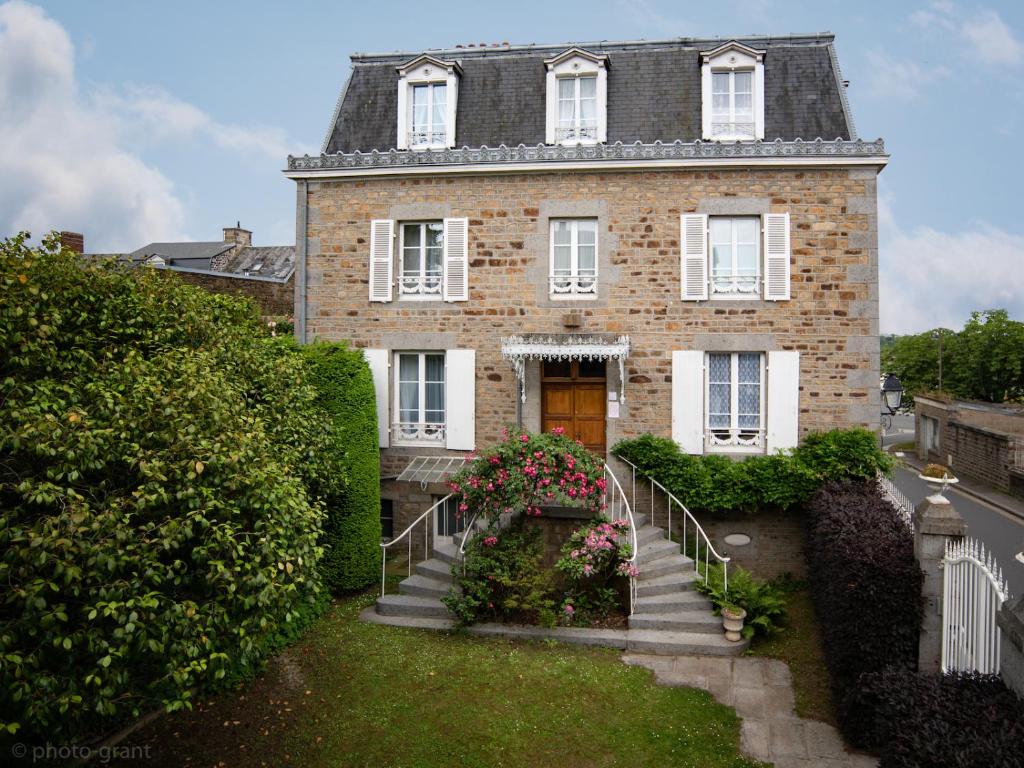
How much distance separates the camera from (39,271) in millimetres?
6164

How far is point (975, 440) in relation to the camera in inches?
1064

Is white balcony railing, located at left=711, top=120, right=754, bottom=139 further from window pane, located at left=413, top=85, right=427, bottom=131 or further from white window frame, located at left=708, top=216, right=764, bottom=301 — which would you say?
window pane, located at left=413, top=85, right=427, bottom=131

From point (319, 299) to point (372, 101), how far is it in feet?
13.4

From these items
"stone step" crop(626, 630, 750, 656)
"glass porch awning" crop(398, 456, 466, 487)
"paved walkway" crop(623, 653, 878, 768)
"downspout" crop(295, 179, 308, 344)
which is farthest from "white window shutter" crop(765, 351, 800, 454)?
"downspout" crop(295, 179, 308, 344)

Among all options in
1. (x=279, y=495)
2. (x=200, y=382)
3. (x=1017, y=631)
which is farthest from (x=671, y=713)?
(x=200, y=382)

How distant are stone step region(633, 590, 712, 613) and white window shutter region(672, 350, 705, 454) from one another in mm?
2964

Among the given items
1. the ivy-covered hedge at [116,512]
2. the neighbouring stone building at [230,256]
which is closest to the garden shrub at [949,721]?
the ivy-covered hedge at [116,512]

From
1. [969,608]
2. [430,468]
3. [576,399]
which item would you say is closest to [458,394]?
[430,468]

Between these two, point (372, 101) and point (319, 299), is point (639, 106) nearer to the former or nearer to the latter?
point (372, 101)

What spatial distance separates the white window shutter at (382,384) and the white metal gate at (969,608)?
29.5ft

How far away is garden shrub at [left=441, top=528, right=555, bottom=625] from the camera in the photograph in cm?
953

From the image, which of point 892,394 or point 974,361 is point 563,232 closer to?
point 892,394

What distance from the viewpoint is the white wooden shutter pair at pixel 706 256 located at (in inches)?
464

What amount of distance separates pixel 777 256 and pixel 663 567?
561cm
